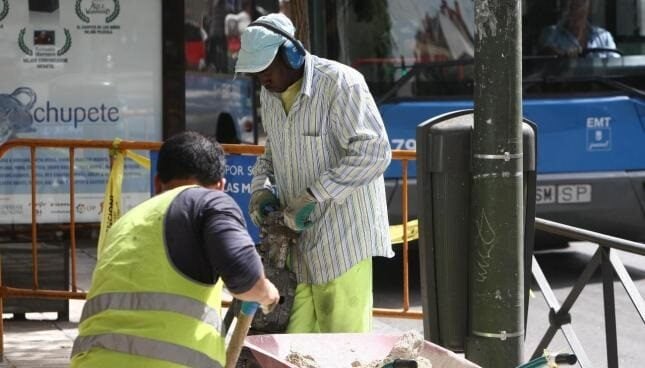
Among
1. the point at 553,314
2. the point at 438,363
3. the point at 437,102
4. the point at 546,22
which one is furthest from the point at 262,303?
the point at 546,22

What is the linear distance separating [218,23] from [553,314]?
627 cm

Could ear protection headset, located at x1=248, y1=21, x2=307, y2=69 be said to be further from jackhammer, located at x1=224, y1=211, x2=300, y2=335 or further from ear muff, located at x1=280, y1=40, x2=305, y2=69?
jackhammer, located at x1=224, y1=211, x2=300, y2=335

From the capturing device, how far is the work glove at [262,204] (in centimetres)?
500

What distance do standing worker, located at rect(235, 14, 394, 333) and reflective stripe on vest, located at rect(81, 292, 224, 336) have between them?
4.16 ft

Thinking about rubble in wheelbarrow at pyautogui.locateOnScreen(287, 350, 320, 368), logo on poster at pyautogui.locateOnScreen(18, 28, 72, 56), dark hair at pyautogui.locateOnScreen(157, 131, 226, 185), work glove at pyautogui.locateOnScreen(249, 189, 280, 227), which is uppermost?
logo on poster at pyautogui.locateOnScreen(18, 28, 72, 56)

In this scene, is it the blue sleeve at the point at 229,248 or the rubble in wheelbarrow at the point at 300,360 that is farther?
the rubble in wheelbarrow at the point at 300,360

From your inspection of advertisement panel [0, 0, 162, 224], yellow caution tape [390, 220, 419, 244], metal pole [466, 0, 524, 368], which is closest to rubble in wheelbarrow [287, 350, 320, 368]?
metal pole [466, 0, 524, 368]

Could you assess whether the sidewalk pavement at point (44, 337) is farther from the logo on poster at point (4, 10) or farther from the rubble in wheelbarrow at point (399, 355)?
the logo on poster at point (4, 10)

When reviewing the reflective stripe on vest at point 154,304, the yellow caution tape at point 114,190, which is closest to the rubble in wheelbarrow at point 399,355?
the reflective stripe on vest at point 154,304

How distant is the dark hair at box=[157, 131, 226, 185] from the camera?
12.2 ft

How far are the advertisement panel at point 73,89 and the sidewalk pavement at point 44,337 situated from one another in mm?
988

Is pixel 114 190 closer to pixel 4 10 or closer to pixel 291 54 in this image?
pixel 291 54

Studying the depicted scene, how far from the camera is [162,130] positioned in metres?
9.84

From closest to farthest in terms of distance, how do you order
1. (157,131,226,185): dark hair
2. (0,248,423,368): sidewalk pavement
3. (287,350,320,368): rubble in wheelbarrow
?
(157,131,226,185): dark hair → (287,350,320,368): rubble in wheelbarrow → (0,248,423,368): sidewalk pavement
